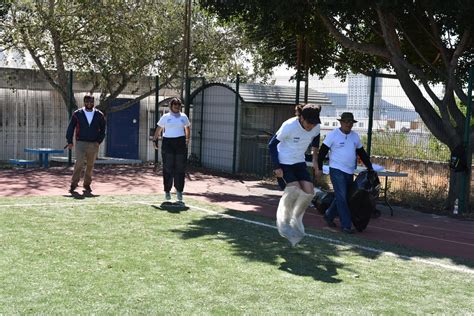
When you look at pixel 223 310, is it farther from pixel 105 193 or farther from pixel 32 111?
pixel 32 111

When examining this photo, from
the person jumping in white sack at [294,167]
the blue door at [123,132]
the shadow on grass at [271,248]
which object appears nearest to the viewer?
the shadow on grass at [271,248]

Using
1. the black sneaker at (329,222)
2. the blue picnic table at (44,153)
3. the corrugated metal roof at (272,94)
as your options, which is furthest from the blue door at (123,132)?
the black sneaker at (329,222)

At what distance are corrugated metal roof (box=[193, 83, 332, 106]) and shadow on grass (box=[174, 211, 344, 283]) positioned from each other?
25.5 feet

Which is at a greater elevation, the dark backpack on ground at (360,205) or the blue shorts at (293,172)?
the blue shorts at (293,172)

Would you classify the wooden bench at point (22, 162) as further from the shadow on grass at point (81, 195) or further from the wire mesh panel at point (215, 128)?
the shadow on grass at point (81, 195)

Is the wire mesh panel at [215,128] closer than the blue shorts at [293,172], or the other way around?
the blue shorts at [293,172]

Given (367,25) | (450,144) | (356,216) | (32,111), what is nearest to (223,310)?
(356,216)

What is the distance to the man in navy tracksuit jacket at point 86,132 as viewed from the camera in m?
12.9

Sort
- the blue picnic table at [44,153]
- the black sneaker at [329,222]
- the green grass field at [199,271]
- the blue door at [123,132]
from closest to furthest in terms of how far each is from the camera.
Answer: the green grass field at [199,271], the black sneaker at [329,222], the blue picnic table at [44,153], the blue door at [123,132]

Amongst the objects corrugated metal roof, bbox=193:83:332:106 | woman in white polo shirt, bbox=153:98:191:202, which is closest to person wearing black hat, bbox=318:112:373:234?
woman in white polo shirt, bbox=153:98:191:202

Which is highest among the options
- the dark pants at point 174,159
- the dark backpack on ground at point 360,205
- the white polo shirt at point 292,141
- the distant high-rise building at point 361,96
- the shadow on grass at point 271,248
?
the distant high-rise building at point 361,96

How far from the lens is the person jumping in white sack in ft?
28.0

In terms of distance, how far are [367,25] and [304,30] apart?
142 centimetres

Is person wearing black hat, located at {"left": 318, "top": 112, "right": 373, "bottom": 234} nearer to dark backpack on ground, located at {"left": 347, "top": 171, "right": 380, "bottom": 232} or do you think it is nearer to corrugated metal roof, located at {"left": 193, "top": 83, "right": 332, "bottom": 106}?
dark backpack on ground, located at {"left": 347, "top": 171, "right": 380, "bottom": 232}
